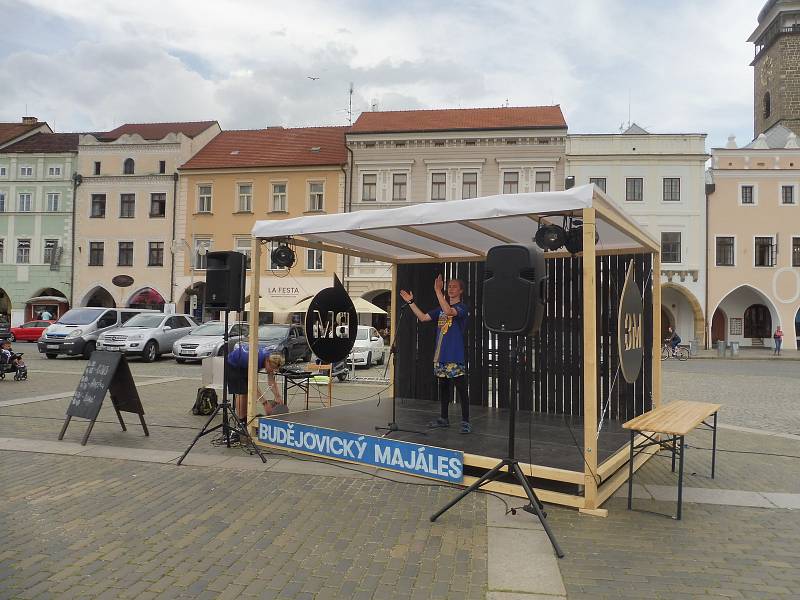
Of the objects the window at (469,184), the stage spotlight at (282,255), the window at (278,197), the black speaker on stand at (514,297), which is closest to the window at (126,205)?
the window at (278,197)

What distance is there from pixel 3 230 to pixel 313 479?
39910 millimetres

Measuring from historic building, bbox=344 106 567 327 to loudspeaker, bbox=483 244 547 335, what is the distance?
90.4 ft

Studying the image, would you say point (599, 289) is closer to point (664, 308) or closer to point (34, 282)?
point (664, 308)

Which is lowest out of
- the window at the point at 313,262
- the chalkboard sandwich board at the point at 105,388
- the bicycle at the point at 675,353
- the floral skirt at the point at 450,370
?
the bicycle at the point at 675,353

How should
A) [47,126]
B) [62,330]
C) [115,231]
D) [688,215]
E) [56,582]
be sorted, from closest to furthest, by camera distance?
[56,582] → [62,330] → [688,215] → [115,231] → [47,126]

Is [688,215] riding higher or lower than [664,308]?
higher

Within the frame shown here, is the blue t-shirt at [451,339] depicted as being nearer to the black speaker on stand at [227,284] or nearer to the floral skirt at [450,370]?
the floral skirt at [450,370]

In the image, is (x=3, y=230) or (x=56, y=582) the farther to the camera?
(x=3, y=230)

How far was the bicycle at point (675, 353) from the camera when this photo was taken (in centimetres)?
2844

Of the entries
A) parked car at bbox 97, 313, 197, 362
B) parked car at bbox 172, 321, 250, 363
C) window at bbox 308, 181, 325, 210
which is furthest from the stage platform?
window at bbox 308, 181, 325, 210

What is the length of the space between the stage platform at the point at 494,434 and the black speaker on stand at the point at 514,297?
0.66 metres

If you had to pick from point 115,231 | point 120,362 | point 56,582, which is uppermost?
point 115,231

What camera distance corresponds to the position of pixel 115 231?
120 feet

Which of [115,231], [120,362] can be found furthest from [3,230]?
[120,362]
